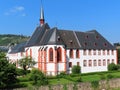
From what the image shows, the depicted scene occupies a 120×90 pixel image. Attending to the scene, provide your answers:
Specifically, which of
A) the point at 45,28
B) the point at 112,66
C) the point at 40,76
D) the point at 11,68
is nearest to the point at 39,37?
the point at 45,28

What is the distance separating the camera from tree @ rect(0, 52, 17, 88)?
34987 millimetres

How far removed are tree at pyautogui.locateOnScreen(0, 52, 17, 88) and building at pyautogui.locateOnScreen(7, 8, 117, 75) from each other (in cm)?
2481

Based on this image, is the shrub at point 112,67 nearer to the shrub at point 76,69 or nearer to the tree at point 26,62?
the shrub at point 76,69

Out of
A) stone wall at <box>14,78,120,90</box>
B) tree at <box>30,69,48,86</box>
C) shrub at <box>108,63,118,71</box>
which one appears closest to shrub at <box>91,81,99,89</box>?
stone wall at <box>14,78,120,90</box>

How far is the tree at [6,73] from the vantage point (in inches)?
1377

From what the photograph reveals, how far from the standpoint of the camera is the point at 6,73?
117 ft

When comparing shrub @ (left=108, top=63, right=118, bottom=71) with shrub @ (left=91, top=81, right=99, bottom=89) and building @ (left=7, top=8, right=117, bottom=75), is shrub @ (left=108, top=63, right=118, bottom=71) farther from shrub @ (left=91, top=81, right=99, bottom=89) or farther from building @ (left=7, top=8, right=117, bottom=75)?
shrub @ (left=91, top=81, right=99, bottom=89)

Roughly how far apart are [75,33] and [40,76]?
3162cm

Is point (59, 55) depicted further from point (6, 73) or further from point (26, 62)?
point (6, 73)

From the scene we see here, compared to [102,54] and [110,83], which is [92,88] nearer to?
[110,83]

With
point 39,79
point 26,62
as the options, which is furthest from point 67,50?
point 39,79

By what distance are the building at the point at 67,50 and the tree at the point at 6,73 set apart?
24810 millimetres

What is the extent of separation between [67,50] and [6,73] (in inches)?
1249

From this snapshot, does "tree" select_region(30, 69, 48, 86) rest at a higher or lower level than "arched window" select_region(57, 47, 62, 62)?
lower
